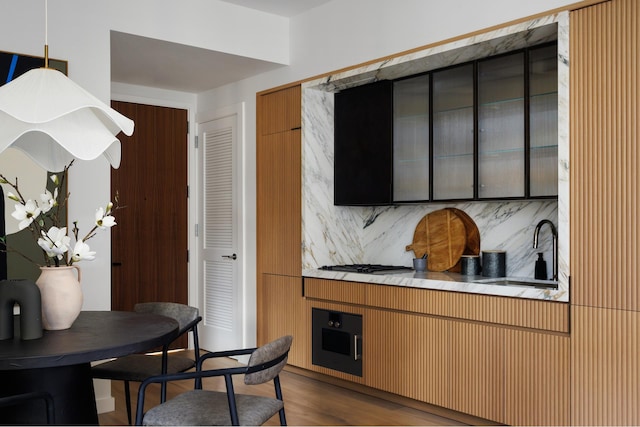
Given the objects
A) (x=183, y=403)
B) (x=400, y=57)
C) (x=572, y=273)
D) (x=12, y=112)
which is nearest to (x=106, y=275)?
(x=183, y=403)

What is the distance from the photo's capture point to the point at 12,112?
2.04 m

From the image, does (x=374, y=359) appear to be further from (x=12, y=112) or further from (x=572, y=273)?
(x=12, y=112)

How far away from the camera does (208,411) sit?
245cm

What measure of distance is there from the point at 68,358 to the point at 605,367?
7.80 feet

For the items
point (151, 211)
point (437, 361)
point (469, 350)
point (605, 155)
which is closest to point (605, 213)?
point (605, 155)

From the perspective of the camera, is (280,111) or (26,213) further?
(280,111)

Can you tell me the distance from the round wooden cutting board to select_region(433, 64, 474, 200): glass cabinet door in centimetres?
26

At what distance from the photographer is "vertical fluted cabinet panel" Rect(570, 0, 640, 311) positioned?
286cm

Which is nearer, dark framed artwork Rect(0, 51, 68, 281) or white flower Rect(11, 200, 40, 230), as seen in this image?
white flower Rect(11, 200, 40, 230)

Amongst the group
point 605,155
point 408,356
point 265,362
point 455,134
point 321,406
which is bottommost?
point 321,406

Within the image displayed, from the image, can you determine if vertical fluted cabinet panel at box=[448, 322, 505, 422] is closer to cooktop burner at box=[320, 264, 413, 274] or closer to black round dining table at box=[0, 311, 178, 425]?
cooktop burner at box=[320, 264, 413, 274]

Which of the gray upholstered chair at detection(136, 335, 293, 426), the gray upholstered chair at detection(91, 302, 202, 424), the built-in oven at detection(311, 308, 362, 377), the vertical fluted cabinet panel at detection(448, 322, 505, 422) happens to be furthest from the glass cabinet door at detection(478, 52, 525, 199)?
the gray upholstered chair at detection(91, 302, 202, 424)

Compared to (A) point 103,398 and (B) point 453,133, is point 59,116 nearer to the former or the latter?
(A) point 103,398

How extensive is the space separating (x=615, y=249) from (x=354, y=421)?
1.79 meters
